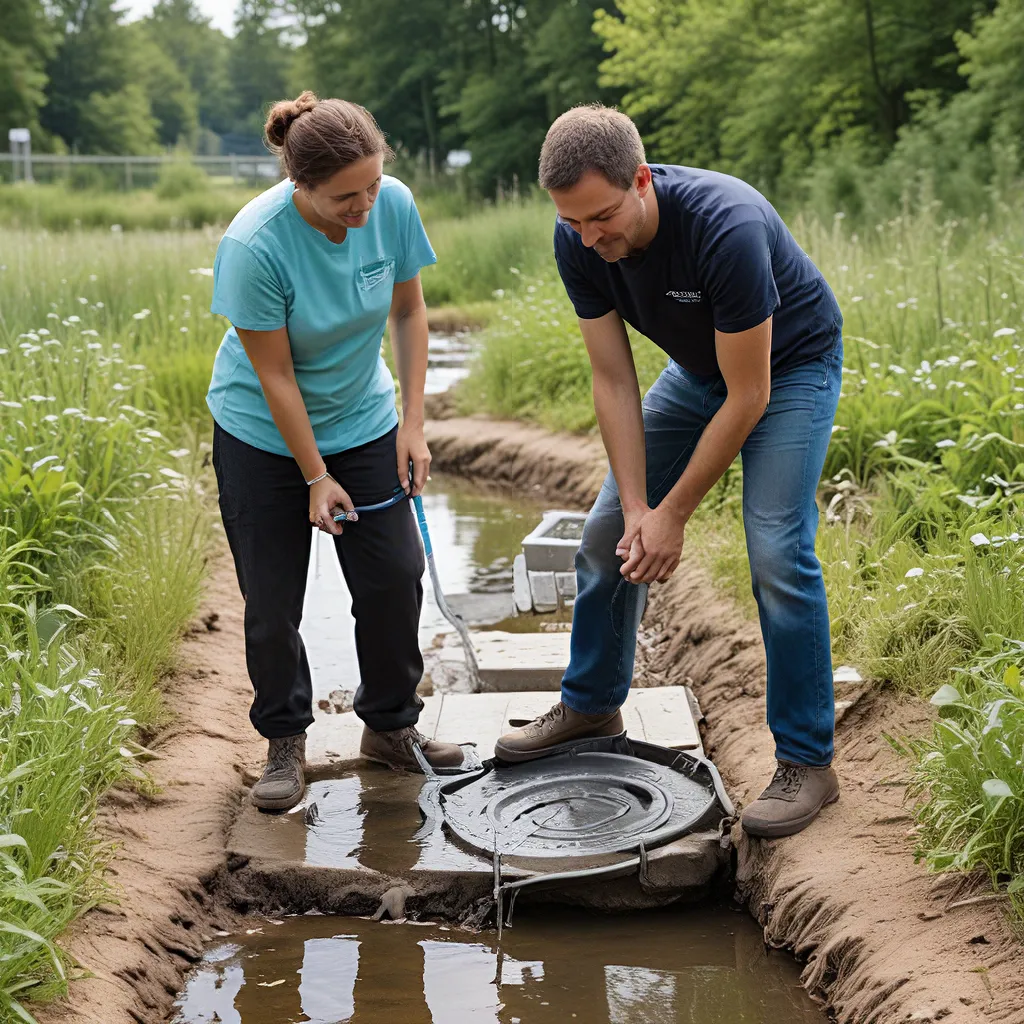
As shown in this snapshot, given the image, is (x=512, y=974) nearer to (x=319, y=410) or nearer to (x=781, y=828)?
(x=781, y=828)

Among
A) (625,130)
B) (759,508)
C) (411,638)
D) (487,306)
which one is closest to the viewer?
(625,130)

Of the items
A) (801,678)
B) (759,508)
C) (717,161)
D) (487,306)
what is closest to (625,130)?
(759,508)

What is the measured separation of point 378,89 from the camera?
40.1 m

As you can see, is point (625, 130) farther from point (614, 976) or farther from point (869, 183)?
A: point (869, 183)

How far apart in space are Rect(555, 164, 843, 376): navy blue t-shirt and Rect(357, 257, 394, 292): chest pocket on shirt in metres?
0.50

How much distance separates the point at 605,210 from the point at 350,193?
699 mm

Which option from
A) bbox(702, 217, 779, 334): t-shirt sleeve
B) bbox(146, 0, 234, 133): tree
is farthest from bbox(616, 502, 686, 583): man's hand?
bbox(146, 0, 234, 133): tree

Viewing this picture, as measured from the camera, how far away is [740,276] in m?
3.11

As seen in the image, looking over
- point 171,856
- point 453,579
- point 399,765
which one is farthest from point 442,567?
point 171,856

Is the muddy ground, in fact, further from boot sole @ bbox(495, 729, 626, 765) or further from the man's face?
the man's face

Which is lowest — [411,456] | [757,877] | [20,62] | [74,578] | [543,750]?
[757,877]

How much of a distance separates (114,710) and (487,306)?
1184cm

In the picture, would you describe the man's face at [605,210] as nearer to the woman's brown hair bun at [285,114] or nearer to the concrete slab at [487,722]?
the woman's brown hair bun at [285,114]

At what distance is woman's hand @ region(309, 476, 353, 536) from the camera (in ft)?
11.9
